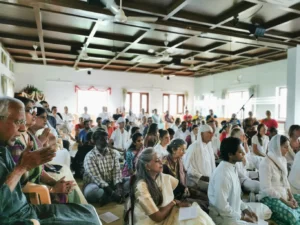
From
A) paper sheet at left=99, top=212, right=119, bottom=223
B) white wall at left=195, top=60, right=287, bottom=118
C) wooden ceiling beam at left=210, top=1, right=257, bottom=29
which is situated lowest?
paper sheet at left=99, top=212, right=119, bottom=223

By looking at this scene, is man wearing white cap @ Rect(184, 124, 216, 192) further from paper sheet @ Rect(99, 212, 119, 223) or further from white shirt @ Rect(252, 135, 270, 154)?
white shirt @ Rect(252, 135, 270, 154)

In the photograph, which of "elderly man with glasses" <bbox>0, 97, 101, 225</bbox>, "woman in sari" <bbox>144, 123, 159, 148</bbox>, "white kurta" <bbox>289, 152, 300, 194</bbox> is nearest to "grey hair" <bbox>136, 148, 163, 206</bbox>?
"elderly man with glasses" <bbox>0, 97, 101, 225</bbox>

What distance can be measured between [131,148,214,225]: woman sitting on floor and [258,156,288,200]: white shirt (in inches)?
41.0

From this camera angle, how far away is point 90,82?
33.1 feet

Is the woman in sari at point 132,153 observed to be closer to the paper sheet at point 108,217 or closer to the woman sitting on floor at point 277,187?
the paper sheet at point 108,217

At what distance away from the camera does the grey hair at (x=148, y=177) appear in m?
1.82

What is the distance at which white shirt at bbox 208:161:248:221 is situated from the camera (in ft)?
6.29

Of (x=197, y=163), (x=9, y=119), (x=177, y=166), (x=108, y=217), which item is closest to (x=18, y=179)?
(x=9, y=119)

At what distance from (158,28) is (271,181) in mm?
3652

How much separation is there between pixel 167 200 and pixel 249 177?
2.13 metres

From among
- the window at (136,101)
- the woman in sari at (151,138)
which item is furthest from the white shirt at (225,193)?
the window at (136,101)

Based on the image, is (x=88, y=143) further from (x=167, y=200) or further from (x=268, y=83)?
(x=268, y=83)

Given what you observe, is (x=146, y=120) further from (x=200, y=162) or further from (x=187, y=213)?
(x=187, y=213)

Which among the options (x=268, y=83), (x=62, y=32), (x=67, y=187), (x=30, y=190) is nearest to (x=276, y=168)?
(x=67, y=187)
